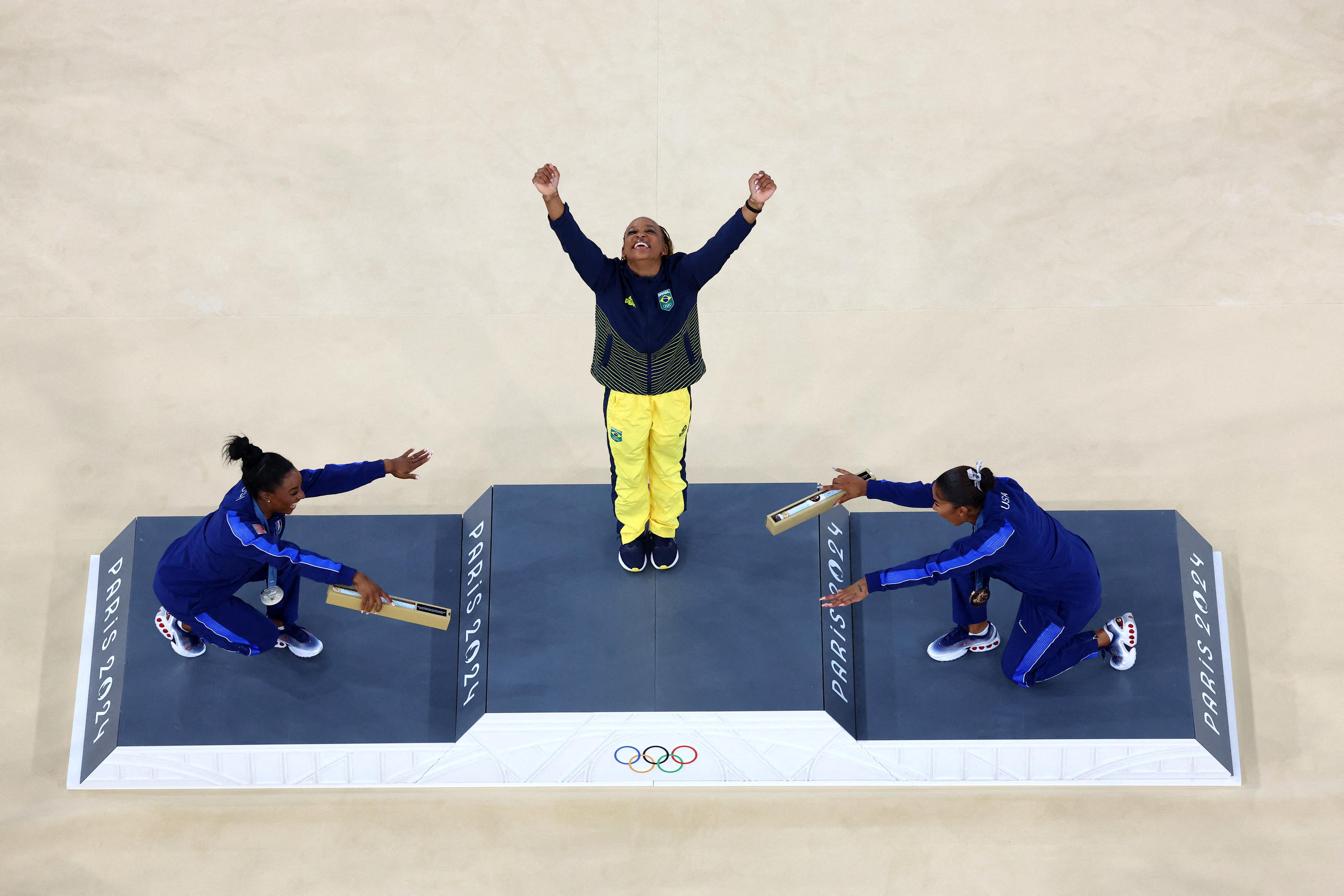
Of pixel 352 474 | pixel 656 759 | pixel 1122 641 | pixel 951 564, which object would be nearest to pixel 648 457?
pixel 352 474

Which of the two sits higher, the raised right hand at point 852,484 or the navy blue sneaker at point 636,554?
the raised right hand at point 852,484

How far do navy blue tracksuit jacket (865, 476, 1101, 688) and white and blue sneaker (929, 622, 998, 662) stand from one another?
118 mm

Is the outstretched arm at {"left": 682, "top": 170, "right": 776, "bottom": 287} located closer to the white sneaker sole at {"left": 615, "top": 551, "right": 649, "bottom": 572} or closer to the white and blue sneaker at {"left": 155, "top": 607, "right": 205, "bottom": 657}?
the white sneaker sole at {"left": 615, "top": 551, "right": 649, "bottom": 572}

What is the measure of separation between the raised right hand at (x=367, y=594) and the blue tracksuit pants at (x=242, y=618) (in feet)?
2.24

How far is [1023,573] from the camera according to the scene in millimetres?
5293

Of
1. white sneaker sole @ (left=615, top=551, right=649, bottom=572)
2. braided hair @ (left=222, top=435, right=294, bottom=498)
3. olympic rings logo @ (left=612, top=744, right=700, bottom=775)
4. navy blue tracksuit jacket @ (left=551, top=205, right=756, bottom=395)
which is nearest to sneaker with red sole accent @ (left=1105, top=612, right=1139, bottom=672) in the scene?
olympic rings logo @ (left=612, top=744, right=700, bottom=775)

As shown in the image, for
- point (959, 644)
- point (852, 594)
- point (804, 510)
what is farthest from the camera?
point (959, 644)

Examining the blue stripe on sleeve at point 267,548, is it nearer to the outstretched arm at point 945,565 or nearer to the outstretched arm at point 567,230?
the outstretched arm at point 567,230

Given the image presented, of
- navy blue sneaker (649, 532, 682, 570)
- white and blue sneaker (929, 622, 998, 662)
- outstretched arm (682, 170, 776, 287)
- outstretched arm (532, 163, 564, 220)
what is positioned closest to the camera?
outstretched arm (532, 163, 564, 220)

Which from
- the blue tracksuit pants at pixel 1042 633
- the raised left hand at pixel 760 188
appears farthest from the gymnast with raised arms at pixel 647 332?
the blue tracksuit pants at pixel 1042 633

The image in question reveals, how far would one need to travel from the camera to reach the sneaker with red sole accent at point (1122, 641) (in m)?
5.91

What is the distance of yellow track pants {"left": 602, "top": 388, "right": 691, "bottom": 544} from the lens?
5234mm

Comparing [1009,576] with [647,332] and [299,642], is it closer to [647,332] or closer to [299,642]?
[647,332]

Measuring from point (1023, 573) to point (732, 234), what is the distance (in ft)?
7.32
